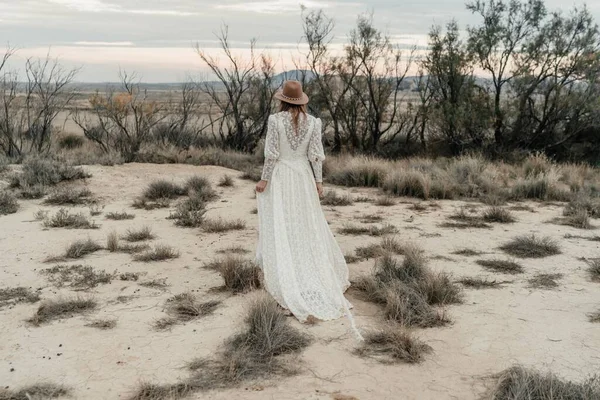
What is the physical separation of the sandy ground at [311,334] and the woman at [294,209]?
0.46 meters

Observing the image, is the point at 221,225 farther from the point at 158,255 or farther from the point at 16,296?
the point at 16,296

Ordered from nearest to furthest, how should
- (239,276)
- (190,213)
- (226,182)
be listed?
(239,276) → (190,213) → (226,182)

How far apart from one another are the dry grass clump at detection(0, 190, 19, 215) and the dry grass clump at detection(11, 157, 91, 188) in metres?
1.03

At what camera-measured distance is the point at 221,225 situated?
28.5ft

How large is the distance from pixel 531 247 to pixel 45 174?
9.25m

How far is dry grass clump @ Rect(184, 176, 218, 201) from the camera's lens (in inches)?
428

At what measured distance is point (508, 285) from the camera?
6.31 meters

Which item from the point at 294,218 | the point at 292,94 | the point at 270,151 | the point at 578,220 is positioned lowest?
the point at 578,220

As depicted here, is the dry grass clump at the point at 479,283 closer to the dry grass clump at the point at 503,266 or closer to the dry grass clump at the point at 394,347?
the dry grass clump at the point at 503,266

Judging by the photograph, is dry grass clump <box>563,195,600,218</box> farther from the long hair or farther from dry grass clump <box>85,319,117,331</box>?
dry grass clump <box>85,319,117,331</box>

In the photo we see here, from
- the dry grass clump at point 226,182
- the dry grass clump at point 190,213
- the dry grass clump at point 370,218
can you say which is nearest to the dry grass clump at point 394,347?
the dry grass clump at point 370,218

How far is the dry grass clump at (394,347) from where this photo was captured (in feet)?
→ 14.6

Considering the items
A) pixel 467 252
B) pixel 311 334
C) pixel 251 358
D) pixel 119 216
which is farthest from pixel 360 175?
pixel 251 358

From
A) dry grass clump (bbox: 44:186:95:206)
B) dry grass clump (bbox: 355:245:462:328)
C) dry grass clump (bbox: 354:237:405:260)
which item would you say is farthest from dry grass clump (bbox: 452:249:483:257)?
dry grass clump (bbox: 44:186:95:206)
